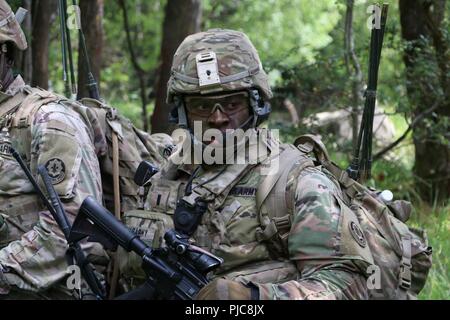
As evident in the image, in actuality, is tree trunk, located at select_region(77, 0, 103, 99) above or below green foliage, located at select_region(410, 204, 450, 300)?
above

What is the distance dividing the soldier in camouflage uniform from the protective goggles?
645 millimetres

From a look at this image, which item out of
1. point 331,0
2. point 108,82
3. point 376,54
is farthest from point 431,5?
point 108,82

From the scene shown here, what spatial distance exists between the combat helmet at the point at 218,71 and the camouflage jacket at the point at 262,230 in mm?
248

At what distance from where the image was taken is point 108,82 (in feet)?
45.4

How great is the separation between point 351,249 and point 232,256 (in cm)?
49

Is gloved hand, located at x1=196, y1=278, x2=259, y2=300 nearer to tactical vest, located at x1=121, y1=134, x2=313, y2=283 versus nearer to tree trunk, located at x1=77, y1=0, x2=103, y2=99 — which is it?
tactical vest, located at x1=121, y1=134, x2=313, y2=283

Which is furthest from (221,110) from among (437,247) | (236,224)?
(437,247)

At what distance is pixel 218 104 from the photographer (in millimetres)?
3428

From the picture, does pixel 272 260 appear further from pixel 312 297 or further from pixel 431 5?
pixel 431 5

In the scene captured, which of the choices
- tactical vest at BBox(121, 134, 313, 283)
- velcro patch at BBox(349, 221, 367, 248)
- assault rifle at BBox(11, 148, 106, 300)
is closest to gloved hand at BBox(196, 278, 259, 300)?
tactical vest at BBox(121, 134, 313, 283)

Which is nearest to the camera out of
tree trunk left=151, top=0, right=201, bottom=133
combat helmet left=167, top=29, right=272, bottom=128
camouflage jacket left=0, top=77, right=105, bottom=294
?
combat helmet left=167, top=29, right=272, bottom=128

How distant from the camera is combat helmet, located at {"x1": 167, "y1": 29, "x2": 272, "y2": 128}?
3.41m

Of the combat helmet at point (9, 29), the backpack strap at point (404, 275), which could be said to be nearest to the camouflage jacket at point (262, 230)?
the backpack strap at point (404, 275)

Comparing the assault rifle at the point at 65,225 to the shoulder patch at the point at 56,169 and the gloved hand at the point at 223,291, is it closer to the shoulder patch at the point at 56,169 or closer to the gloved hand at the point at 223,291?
the shoulder patch at the point at 56,169
